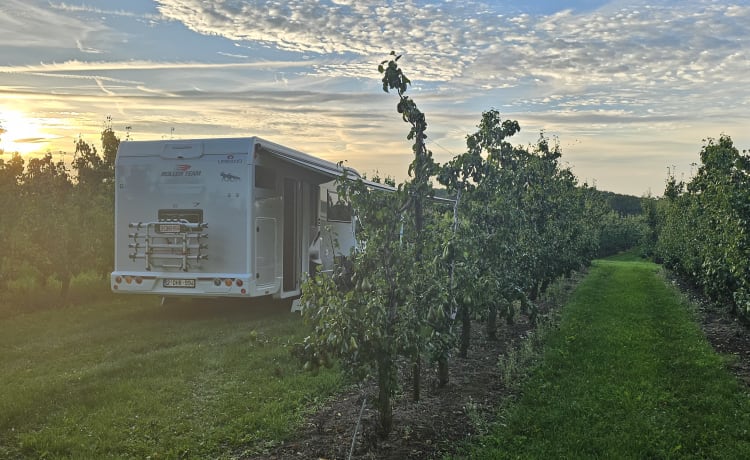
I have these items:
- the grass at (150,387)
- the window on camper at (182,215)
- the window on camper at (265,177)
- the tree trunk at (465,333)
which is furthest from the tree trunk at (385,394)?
the window on camper at (182,215)

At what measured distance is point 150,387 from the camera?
Result: 21.1 ft

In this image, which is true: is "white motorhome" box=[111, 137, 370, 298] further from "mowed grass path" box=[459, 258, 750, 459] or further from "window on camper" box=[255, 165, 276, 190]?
"mowed grass path" box=[459, 258, 750, 459]

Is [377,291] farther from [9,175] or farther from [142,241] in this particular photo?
[9,175]

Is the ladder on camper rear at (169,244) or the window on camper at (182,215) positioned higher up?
the window on camper at (182,215)

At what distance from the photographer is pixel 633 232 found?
4688cm

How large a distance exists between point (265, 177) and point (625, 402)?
6527 millimetres

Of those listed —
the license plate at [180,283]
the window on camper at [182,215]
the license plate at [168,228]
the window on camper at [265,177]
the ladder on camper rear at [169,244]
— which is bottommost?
the license plate at [180,283]

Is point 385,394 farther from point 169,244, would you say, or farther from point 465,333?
point 169,244

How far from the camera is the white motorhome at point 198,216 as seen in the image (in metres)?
9.77

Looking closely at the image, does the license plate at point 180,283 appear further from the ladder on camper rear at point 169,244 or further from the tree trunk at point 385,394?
the tree trunk at point 385,394

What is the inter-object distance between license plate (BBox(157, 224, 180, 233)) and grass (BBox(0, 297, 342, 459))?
5.02 feet

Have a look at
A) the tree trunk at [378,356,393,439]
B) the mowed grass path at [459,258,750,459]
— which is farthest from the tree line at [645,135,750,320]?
the tree trunk at [378,356,393,439]

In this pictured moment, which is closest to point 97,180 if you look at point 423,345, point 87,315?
point 87,315

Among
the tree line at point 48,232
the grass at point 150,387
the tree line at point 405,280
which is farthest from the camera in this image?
the tree line at point 48,232
